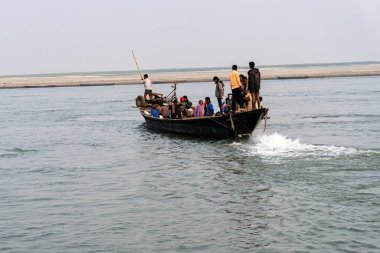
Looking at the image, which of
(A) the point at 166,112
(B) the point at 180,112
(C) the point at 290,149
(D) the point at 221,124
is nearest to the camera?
(C) the point at 290,149

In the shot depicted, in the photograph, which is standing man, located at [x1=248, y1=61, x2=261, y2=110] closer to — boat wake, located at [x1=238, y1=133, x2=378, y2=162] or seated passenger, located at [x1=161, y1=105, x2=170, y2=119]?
boat wake, located at [x1=238, y1=133, x2=378, y2=162]

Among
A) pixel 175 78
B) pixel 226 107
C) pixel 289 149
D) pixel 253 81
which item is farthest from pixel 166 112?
pixel 175 78

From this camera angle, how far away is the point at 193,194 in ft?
45.1

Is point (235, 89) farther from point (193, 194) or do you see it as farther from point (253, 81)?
point (193, 194)

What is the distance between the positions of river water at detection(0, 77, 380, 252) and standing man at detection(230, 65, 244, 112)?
5.06 ft

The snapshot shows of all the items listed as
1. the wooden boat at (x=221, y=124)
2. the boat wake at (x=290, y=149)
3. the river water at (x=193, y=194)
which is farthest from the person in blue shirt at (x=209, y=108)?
the boat wake at (x=290, y=149)

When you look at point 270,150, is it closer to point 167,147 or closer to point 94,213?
point 167,147

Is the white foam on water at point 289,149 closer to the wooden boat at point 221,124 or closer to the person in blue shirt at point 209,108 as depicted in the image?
the wooden boat at point 221,124

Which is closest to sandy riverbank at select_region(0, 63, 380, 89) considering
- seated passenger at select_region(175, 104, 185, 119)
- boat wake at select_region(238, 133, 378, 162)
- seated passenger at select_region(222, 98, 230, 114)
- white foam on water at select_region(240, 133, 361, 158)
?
seated passenger at select_region(175, 104, 185, 119)

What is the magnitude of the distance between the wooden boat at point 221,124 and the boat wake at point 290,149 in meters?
0.67

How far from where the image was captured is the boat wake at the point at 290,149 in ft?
59.3

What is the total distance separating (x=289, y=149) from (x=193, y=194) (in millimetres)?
6527

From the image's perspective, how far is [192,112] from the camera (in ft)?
81.0

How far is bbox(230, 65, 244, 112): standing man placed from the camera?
20.0m
